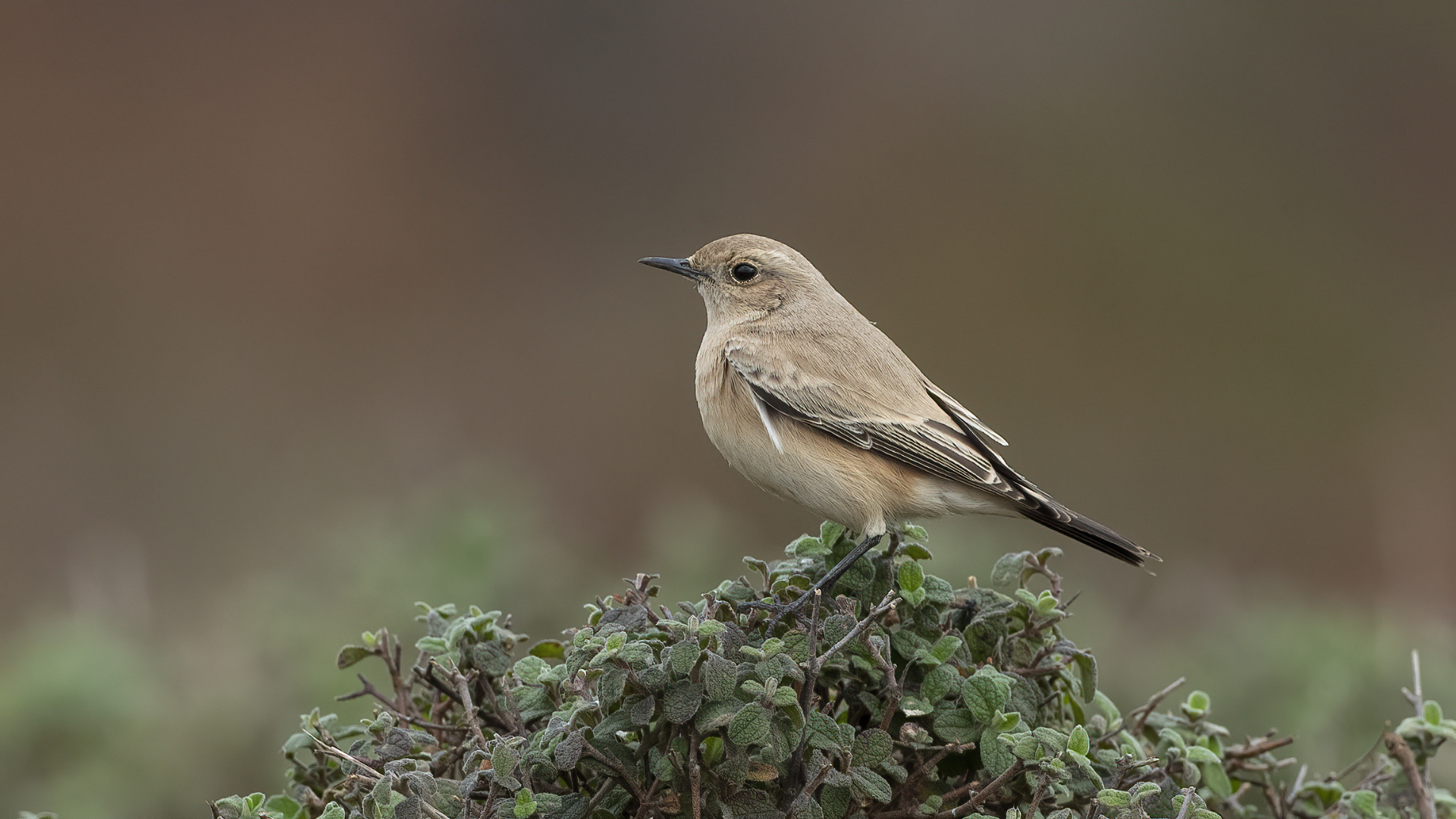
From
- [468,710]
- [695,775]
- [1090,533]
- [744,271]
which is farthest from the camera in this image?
[744,271]

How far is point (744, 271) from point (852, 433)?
3.55 ft

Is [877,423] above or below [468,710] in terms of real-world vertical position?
above

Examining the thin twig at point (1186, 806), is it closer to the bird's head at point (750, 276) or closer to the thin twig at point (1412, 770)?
the thin twig at point (1412, 770)

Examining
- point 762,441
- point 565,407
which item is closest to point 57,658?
point 762,441

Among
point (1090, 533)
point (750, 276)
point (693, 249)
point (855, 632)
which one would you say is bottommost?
point (855, 632)

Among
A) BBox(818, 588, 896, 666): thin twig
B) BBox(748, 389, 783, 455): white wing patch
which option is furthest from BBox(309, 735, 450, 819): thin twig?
BBox(748, 389, 783, 455): white wing patch

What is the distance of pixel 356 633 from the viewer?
4.90 metres

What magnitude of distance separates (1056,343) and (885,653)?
11.4 meters

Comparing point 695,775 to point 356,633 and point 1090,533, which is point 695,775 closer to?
point 1090,533

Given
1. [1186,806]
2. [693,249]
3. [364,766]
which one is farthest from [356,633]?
[693,249]

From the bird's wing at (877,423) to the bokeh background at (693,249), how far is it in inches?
180

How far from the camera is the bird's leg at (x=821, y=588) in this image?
2.66 m

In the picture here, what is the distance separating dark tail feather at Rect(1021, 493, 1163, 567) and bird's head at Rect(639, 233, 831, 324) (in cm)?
145

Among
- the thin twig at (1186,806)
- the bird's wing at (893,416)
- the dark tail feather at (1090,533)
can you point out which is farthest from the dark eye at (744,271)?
the thin twig at (1186,806)
